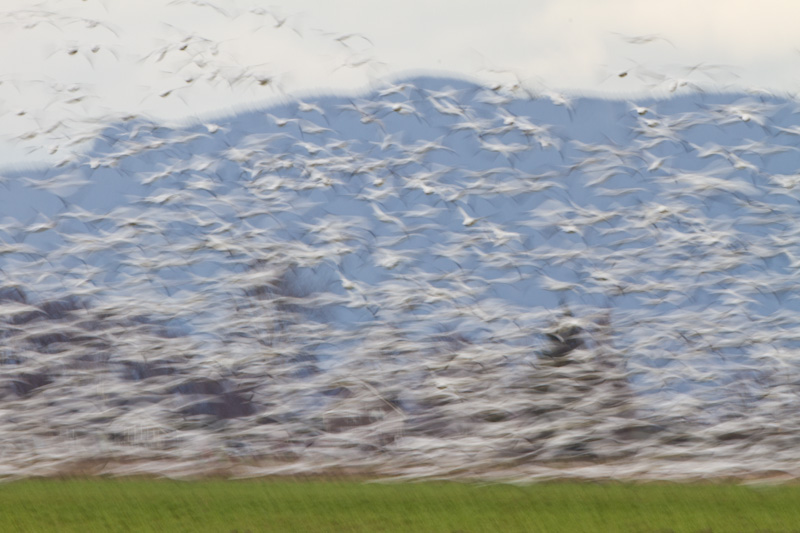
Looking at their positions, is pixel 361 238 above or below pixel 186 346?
above

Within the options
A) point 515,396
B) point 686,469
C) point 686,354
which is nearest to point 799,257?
point 686,354

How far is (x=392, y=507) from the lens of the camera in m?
13.7

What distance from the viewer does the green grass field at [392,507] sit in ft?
42.1

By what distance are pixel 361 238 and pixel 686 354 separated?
15.9 ft

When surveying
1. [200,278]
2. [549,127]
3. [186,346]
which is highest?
[549,127]

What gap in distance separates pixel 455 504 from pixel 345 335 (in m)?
2.79

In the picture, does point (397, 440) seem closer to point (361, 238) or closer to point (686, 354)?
point (361, 238)

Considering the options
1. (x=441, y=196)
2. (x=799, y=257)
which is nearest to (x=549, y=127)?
(x=441, y=196)

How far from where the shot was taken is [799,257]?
1416 cm

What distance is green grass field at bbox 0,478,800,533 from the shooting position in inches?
505

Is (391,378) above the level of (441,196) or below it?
below

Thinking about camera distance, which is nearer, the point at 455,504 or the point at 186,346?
the point at 455,504

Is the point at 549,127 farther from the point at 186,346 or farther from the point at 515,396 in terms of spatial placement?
the point at 186,346

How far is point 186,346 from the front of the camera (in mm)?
14367
